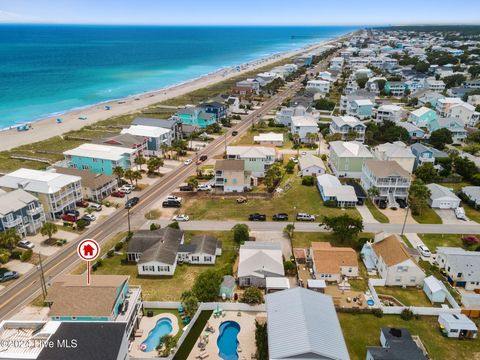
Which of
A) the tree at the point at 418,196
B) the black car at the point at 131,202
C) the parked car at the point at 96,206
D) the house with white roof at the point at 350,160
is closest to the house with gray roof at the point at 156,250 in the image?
the black car at the point at 131,202

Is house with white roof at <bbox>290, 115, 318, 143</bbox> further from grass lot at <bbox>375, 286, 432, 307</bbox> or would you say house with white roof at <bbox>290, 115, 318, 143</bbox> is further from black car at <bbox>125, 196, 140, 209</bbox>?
grass lot at <bbox>375, 286, 432, 307</bbox>

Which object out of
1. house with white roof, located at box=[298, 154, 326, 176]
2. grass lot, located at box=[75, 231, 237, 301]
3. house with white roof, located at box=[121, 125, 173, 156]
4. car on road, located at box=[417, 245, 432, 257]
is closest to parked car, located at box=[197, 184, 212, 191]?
grass lot, located at box=[75, 231, 237, 301]

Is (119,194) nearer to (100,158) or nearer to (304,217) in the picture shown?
(100,158)

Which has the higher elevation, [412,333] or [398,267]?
[398,267]

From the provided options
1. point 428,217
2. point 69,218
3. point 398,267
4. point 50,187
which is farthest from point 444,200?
point 50,187

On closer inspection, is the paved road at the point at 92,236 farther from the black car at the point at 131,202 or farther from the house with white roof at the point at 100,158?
the house with white roof at the point at 100,158

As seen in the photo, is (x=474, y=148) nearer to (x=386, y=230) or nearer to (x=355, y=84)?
(x=386, y=230)

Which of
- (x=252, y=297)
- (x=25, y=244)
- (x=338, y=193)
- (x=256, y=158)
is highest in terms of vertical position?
(x=256, y=158)
